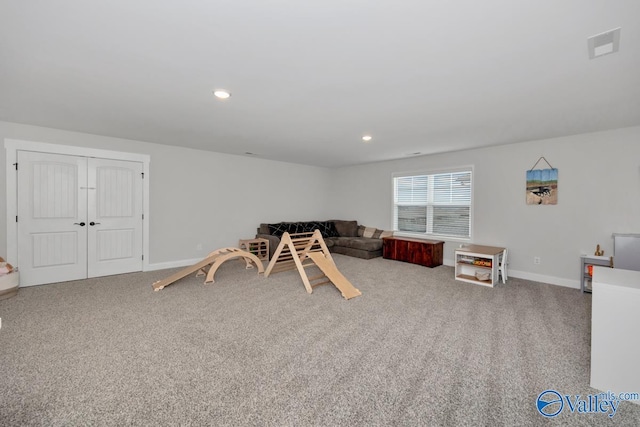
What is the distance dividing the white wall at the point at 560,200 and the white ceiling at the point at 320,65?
1.56 feet

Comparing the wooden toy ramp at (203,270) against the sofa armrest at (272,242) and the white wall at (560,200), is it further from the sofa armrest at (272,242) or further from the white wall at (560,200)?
the white wall at (560,200)

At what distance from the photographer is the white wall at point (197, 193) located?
429 centimetres

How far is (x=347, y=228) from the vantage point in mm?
7145

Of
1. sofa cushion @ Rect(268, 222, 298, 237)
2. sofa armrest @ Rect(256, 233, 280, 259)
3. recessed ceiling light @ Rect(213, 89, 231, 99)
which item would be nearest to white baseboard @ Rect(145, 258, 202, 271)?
sofa armrest @ Rect(256, 233, 280, 259)

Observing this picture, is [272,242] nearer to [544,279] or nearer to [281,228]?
[281,228]

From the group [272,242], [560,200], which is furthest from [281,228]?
[560,200]

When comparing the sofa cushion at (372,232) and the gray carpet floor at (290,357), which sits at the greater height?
the sofa cushion at (372,232)

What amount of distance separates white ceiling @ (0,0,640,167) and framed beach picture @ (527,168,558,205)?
0.78m

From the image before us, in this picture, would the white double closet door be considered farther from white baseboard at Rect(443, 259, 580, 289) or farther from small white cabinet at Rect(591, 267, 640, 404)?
white baseboard at Rect(443, 259, 580, 289)

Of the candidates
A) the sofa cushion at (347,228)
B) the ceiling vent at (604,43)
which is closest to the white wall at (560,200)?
the sofa cushion at (347,228)

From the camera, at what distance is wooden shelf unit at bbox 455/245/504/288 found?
13.6ft

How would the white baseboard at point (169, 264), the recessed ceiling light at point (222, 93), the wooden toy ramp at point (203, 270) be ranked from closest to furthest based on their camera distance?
the recessed ceiling light at point (222, 93), the wooden toy ramp at point (203, 270), the white baseboard at point (169, 264)

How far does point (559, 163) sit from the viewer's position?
13.8ft

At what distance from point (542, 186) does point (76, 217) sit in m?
7.37
